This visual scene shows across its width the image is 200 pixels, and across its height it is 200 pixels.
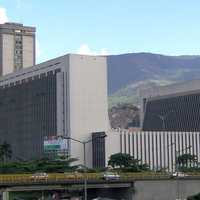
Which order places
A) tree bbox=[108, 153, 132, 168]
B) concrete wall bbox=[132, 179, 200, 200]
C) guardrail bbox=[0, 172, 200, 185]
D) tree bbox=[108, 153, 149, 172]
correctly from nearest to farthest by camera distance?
guardrail bbox=[0, 172, 200, 185] < concrete wall bbox=[132, 179, 200, 200] < tree bbox=[108, 153, 149, 172] < tree bbox=[108, 153, 132, 168]

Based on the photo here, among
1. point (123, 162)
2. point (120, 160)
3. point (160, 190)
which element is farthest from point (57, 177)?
point (120, 160)

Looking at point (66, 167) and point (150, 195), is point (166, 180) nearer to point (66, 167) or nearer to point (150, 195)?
point (150, 195)

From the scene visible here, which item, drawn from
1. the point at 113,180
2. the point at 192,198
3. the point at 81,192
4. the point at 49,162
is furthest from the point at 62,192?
the point at 192,198

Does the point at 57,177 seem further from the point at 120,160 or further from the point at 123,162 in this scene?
the point at 120,160

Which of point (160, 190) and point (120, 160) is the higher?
point (120, 160)

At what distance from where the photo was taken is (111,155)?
7736 inches

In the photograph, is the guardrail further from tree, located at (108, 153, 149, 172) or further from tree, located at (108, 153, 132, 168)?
tree, located at (108, 153, 132, 168)

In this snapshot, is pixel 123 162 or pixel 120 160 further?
pixel 120 160

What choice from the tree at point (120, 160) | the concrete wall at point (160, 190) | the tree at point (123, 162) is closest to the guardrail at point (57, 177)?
the concrete wall at point (160, 190)

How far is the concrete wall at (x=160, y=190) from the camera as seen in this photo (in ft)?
414

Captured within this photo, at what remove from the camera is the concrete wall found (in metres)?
126

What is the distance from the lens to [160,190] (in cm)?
12694

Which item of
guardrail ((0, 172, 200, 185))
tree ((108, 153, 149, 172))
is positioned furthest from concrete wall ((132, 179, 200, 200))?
tree ((108, 153, 149, 172))

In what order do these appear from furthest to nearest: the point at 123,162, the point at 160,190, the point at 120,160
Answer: the point at 120,160, the point at 123,162, the point at 160,190
